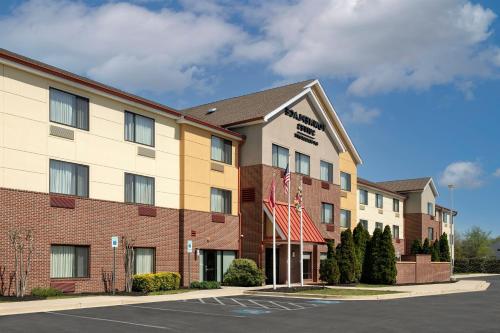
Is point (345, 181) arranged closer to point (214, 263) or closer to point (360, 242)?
point (360, 242)

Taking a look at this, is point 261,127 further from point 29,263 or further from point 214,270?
point 29,263

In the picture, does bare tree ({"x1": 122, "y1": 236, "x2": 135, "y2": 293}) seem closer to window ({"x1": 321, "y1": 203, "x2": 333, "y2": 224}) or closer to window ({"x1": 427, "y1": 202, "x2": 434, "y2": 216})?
window ({"x1": 321, "y1": 203, "x2": 333, "y2": 224})

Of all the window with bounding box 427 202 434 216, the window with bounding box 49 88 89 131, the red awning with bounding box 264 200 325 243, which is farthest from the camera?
the window with bounding box 427 202 434 216

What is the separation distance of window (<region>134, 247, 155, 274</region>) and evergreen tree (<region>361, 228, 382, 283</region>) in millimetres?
14726

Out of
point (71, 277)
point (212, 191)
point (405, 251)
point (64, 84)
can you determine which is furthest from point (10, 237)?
point (405, 251)

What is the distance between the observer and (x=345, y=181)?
49094mm

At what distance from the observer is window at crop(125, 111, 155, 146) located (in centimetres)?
2922

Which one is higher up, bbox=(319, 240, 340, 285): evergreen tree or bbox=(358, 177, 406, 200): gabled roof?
bbox=(358, 177, 406, 200): gabled roof

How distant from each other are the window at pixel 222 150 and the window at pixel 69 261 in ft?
33.3

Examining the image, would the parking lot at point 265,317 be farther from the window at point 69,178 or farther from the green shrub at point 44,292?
the window at point 69,178

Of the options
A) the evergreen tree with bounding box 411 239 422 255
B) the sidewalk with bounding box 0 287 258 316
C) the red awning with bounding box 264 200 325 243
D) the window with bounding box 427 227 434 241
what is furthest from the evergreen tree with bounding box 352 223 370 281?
the window with bounding box 427 227 434 241

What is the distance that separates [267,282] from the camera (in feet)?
118

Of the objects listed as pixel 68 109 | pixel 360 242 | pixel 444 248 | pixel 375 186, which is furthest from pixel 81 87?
pixel 444 248

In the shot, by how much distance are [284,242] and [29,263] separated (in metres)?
15.1
